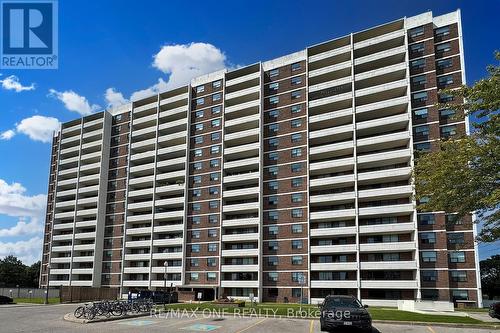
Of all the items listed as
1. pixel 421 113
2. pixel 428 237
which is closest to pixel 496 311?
pixel 428 237

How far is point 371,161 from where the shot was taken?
5675cm

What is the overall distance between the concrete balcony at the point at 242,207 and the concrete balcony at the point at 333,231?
9.55 meters

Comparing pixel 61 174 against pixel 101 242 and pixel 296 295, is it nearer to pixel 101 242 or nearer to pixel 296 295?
pixel 101 242

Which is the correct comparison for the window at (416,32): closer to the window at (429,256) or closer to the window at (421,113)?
the window at (421,113)

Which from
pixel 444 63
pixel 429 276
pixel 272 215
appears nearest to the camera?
pixel 429 276

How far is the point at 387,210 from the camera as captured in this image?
2130 inches

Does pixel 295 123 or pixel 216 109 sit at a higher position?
pixel 216 109

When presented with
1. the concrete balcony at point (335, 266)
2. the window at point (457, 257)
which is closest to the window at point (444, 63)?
the window at point (457, 257)

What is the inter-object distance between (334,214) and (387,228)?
7.19 meters

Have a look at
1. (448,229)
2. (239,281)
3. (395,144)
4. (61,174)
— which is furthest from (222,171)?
(61,174)

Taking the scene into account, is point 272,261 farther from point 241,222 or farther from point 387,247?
point 387,247

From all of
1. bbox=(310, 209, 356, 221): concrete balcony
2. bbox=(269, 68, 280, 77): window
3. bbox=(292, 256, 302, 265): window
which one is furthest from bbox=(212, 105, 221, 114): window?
bbox=(292, 256, 302, 265): window

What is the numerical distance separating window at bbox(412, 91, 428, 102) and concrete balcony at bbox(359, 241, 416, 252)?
1889 cm

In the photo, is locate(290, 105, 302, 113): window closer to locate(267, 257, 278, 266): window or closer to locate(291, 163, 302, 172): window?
locate(291, 163, 302, 172): window
